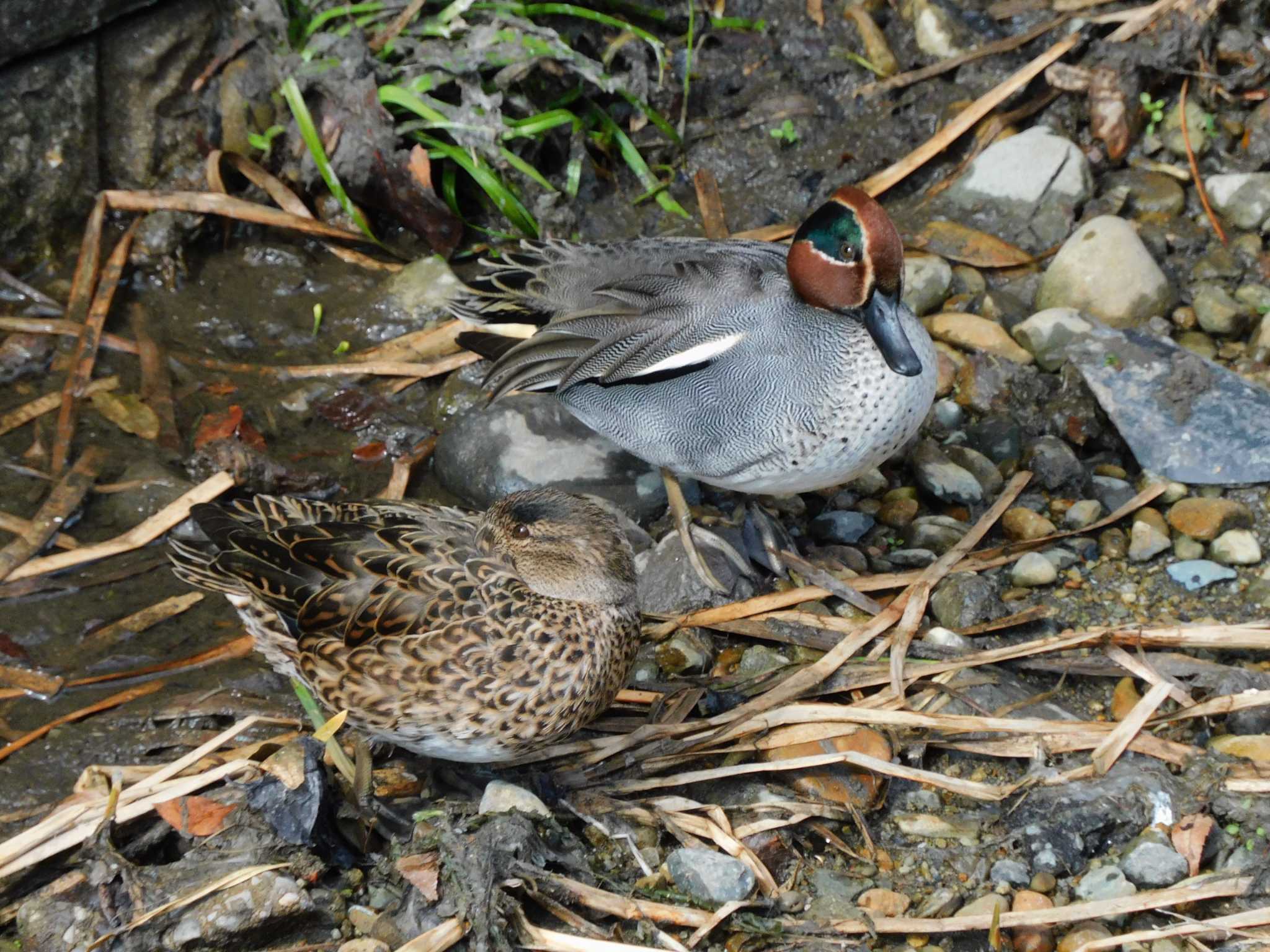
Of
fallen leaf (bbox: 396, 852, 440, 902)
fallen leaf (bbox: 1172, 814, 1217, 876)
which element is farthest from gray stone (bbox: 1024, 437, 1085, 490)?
fallen leaf (bbox: 396, 852, 440, 902)

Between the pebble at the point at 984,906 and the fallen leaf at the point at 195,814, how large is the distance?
1.71 metres

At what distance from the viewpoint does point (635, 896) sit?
3.07 meters

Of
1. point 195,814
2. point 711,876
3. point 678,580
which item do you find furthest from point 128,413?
point 711,876

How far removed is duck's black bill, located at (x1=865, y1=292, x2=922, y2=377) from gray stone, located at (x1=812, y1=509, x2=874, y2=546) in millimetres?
733

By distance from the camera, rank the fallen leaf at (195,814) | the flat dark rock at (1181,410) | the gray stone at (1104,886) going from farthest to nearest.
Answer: the flat dark rock at (1181,410), the fallen leaf at (195,814), the gray stone at (1104,886)

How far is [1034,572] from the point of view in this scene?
4051mm

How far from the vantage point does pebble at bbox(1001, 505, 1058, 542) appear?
4.22 meters

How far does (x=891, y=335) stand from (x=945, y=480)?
77 cm

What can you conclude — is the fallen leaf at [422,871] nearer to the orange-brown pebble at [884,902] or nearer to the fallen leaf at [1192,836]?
the orange-brown pebble at [884,902]

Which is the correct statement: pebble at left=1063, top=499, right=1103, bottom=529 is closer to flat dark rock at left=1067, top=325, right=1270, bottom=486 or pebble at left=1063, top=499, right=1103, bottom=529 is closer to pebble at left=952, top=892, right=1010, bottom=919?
flat dark rock at left=1067, top=325, right=1270, bottom=486

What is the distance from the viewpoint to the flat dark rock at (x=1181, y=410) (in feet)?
14.1

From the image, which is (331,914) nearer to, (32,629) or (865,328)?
(32,629)

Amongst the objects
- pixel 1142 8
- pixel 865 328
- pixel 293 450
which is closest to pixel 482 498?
pixel 293 450

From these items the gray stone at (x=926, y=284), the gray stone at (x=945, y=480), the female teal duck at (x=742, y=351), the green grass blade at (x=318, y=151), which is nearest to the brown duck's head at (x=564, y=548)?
the female teal duck at (x=742, y=351)
